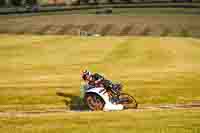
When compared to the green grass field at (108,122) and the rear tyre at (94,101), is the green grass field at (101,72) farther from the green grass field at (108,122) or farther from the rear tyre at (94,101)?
the rear tyre at (94,101)

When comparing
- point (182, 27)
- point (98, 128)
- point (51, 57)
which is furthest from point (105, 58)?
point (182, 27)

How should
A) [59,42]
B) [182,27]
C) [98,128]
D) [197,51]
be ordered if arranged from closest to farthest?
[98,128] → [197,51] → [59,42] → [182,27]

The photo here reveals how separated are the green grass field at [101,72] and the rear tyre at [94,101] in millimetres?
511

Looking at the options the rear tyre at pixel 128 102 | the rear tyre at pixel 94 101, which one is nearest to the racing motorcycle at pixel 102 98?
the rear tyre at pixel 94 101

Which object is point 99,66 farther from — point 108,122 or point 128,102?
point 108,122

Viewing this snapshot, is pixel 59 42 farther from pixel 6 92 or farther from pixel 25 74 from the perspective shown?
pixel 6 92

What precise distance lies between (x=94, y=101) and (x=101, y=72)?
9.44 metres

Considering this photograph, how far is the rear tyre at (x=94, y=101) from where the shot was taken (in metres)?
19.0

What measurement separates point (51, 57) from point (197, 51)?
12419 millimetres

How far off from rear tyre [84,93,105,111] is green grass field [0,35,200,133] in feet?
1.68

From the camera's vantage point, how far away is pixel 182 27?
5631 cm

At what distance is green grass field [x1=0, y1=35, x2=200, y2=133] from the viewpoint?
1727cm

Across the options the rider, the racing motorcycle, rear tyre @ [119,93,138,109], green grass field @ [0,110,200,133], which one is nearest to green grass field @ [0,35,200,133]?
green grass field @ [0,110,200,133]

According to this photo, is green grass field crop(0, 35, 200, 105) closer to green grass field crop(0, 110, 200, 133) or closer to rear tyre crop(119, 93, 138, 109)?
rear tyre crop(119, 93, 138, 109)
